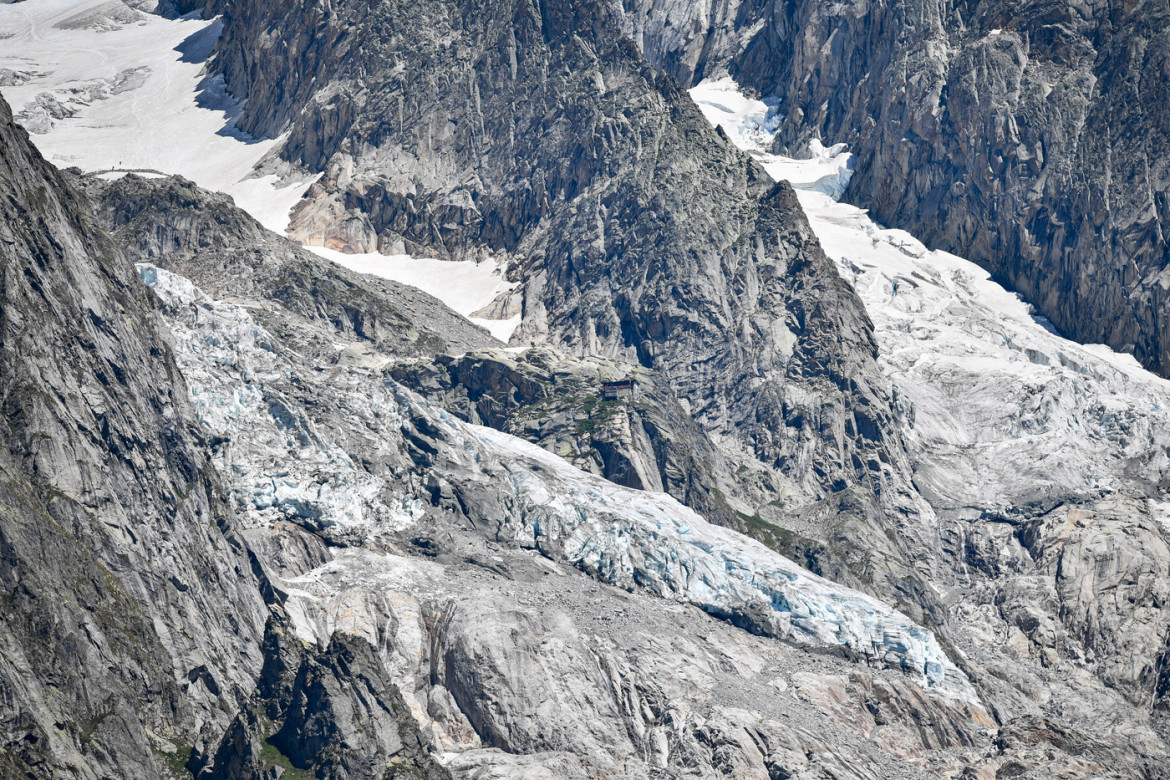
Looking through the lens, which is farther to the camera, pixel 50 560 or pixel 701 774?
pixel 701 774

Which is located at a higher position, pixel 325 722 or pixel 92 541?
pixel 92 541

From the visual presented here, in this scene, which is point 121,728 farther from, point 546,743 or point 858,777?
point 858,777

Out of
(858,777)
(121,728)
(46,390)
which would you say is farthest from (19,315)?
(858,777)

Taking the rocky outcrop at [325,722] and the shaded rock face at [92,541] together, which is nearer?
the shaded rock face at [92,541]

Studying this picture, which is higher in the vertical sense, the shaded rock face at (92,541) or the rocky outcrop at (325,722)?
the shaded rock face at (92,541)

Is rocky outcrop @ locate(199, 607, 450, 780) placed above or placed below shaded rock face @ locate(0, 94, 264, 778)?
below

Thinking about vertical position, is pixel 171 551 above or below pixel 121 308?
below

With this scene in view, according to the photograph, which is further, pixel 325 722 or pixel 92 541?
pixel 325 722

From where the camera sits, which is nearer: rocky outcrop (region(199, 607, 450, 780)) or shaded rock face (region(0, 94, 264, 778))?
shaded rock face (region(0, 94, 264, 778))
